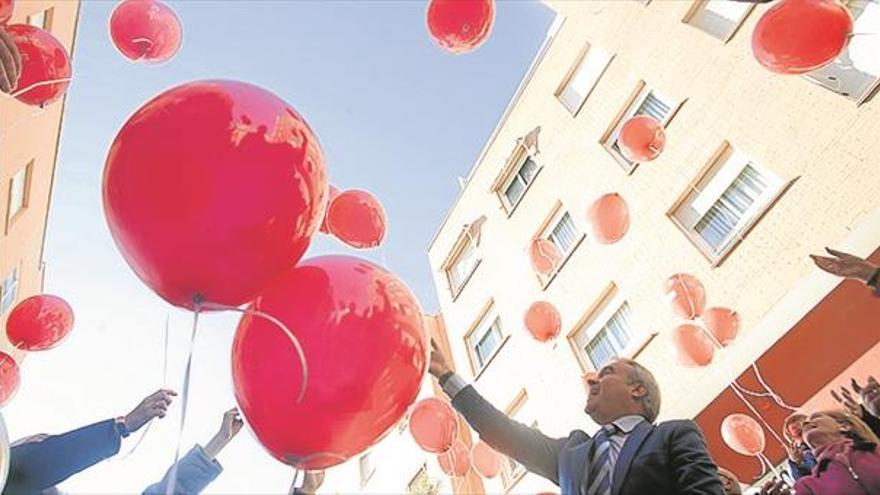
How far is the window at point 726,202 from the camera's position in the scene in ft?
28.3

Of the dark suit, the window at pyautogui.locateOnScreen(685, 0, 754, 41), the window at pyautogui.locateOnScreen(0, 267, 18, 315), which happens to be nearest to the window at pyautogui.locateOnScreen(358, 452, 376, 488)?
the window at pyautogui.locateOnScreen(0, 267, 18, 315)

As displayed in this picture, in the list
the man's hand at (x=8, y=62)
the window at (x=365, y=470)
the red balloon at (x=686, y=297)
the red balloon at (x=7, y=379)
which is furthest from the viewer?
the window at (x=365, y=470)

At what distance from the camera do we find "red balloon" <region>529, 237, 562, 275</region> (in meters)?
10.9

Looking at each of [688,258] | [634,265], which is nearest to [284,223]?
[688,258]

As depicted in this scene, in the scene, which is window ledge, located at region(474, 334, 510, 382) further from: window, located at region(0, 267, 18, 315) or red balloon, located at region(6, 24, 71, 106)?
window, located at region(0, 267, 18, 315)

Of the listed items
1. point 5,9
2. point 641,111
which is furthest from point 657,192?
point 5,9

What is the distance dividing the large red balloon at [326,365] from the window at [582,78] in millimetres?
11166

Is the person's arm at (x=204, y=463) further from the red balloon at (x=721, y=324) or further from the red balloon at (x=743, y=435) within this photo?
the red balloon at (x=721, y=324)

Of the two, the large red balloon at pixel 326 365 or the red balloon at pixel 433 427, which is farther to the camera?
the red balloon at pixel 433 427

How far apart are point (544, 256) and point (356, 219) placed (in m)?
6.62

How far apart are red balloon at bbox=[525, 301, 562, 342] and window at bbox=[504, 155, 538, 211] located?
585 cm

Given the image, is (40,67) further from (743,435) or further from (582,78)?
(582,78)

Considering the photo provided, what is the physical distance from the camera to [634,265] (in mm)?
10305

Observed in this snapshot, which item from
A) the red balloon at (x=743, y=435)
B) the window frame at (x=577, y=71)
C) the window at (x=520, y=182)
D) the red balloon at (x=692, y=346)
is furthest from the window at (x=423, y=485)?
the window frame at (x=577, y=71)
